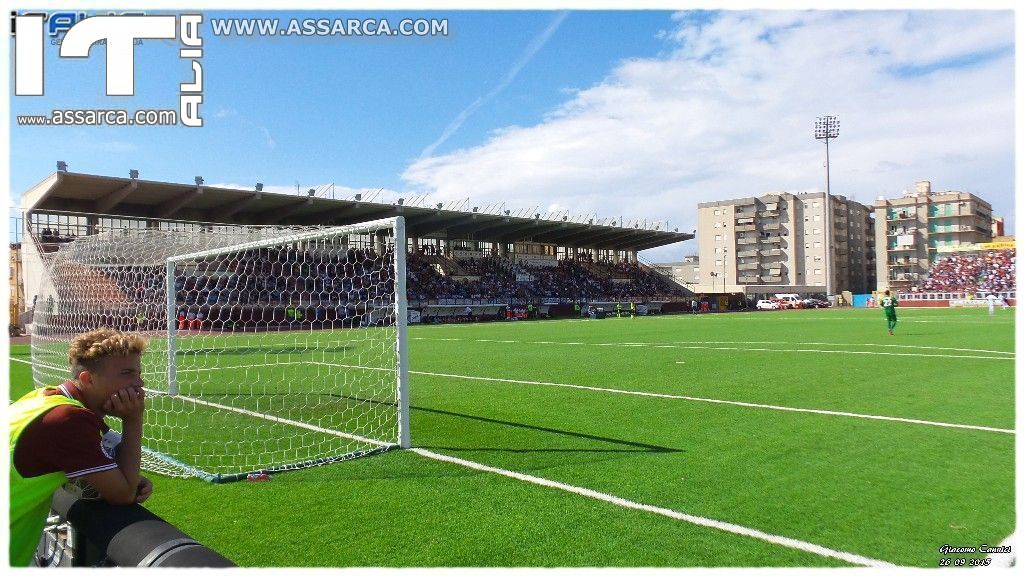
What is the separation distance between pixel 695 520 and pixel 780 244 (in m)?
93.9

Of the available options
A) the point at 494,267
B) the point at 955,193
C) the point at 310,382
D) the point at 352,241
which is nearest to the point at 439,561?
the point at 352,241

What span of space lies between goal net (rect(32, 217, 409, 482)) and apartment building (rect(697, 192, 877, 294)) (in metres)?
81.2

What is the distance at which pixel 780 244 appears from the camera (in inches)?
3561

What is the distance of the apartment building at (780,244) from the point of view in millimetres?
89250

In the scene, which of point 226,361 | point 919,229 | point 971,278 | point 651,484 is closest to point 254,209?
point 226,361

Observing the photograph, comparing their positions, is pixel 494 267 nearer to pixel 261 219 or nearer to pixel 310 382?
pixel 261 219

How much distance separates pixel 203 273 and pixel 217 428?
857cm

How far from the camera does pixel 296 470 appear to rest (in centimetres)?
541

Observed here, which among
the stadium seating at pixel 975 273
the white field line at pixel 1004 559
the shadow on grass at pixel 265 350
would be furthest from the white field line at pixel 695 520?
the stadium seating at pixel 975 273

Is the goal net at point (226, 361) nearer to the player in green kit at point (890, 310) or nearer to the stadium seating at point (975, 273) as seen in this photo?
the player in green kit at point (890, 310)

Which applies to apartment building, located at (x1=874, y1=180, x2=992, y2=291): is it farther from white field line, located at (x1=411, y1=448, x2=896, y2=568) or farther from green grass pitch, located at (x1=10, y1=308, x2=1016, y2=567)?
white field line, located at (x1=411, y1=448, x2=896, y2=568)

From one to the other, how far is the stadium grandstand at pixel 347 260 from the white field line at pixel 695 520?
7.05 metres

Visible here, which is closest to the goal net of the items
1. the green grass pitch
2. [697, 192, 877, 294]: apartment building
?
the green grass pitch

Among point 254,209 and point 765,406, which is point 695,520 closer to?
point 765,406
